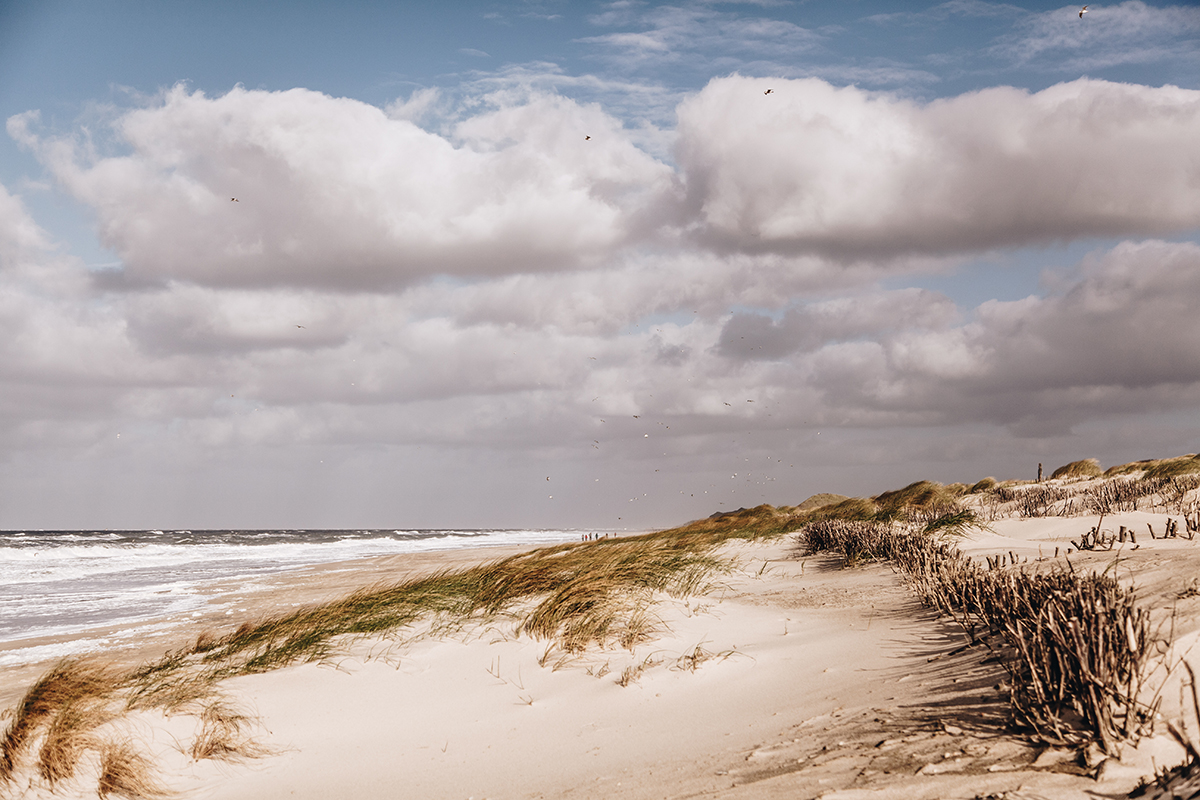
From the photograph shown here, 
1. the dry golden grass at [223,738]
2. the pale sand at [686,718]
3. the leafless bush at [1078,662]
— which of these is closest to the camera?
the leafless bush at [1078,662]

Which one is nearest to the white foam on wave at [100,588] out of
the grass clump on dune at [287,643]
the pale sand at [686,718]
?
the grass clump on dune at [287,643]

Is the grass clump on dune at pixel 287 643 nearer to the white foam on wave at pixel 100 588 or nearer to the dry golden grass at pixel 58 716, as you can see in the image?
the dry golden grass at pixel 58 716

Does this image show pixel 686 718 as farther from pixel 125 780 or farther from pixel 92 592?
pixel 92 592

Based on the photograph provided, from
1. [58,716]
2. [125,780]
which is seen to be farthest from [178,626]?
[125,780]

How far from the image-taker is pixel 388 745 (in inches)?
194

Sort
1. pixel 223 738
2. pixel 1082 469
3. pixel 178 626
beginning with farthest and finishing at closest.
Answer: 1. pixel 1082 469
2. pixel 178 626
3. pixel 223 738

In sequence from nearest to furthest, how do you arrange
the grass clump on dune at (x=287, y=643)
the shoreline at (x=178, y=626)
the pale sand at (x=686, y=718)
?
the pale sand at (x=686, y=718), the grass clump on dune at (x=287, y=643), the shoreline at (x=178, y=626)

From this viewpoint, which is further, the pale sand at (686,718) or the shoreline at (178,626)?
the shoreline at (178,626)

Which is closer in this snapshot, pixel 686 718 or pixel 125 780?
pixel 125 780

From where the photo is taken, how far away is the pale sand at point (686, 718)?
310cm

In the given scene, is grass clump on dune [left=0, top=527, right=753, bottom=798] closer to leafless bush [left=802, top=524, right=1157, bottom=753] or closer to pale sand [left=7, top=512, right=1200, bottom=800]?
pale sand [left=7, top=512, right=1200, bottom=800]

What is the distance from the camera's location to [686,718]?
4.68 meters

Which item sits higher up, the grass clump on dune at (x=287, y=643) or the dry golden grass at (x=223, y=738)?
the grass clump on dune at (x=287, y=643)

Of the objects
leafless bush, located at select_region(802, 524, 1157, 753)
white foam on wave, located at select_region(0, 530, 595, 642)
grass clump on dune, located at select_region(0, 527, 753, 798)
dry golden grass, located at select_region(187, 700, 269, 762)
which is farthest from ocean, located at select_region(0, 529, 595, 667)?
leafless bush, located at select_region(802, 524, 1157, 753)
